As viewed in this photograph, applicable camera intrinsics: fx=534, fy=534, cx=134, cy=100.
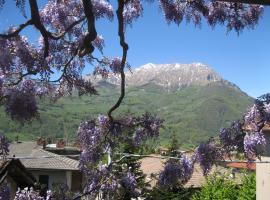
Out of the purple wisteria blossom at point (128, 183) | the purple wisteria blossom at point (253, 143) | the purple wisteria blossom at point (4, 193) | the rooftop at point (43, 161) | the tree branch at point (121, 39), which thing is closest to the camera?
the purple wisteria blossom at point (253, 143)

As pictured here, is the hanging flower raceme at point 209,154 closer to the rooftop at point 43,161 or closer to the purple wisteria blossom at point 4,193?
the purple wisteria blossom at point 4,193

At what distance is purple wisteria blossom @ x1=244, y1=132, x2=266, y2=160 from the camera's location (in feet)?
13.1

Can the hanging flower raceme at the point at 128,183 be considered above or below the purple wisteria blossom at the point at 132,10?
below

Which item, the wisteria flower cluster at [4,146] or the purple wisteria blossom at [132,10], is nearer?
the wisteria flower cluster at [4,146]

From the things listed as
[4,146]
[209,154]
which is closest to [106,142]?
[209,154]

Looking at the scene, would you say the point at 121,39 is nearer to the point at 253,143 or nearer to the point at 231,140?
the point at 231,140

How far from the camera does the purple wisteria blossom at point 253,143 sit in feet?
13.1

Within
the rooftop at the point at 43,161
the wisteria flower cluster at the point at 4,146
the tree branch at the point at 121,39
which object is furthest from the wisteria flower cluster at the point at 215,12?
the rooftop at the point at 43,161

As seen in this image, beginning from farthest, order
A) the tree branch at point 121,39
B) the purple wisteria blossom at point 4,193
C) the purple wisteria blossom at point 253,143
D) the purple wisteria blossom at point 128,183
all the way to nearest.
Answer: the purple wisteria blossom at point 128,183 → the tree branch at point 121,39 → the purple wisteria blossom at point 4,193 → the purple wisteria blossom at point 253,143

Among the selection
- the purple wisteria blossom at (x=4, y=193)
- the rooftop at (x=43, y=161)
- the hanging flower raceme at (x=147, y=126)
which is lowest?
the rooftop at (x=43, y=161)

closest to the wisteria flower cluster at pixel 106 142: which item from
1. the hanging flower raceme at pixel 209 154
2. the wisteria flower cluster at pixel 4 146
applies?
the hanging flower raceme at pixel 209 154

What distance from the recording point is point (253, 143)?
399 centimetres

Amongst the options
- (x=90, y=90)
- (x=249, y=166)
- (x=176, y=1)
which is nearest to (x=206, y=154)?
(x=249, y=166)

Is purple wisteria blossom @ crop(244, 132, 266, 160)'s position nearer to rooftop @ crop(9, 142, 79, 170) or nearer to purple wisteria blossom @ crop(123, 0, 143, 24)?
purple wisteria blossom @ crop(123, 0, 143, 24)
